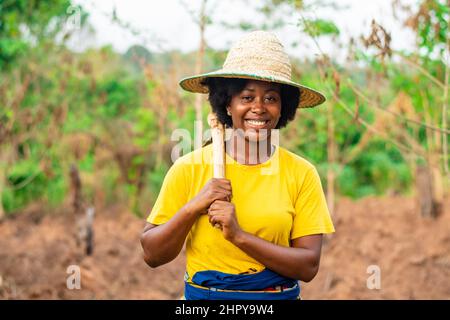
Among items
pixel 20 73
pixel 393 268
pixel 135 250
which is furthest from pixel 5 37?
pixel 393 268

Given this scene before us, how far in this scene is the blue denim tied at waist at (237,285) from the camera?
2092mm

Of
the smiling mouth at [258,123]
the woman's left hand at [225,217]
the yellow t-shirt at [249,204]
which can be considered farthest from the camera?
the smiling mouth at [258,123]

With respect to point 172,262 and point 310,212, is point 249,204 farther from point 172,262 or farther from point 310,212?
point 172,262

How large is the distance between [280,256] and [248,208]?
0.20 metres

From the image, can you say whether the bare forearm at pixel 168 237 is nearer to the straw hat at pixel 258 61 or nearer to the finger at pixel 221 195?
the finger at pixel 221 195

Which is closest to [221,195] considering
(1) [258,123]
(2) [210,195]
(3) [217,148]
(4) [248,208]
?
(2) [210,195]

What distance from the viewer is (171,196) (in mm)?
2133

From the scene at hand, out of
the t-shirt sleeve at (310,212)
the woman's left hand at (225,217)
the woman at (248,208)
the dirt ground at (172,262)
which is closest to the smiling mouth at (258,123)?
the woman at (248,208)

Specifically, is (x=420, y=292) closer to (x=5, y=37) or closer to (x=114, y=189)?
(x=114, y=189)

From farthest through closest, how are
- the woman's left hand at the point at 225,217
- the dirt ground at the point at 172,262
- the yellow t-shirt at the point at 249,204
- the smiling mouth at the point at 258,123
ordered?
the dirt ground at the point at 172,262, the smiling mouth at the point at 258,123, the yellow t-shirt at the point at 249,204, the woman's left hand at the point at 225,217

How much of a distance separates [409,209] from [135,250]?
3.84 m

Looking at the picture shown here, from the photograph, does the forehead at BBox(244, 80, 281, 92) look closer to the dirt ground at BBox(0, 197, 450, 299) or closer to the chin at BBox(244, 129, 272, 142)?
the chin at BBox(244, 129, 272, 142)

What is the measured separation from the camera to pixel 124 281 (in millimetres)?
5438

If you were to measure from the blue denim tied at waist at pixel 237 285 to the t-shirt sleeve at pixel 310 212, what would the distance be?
0.59 ft
